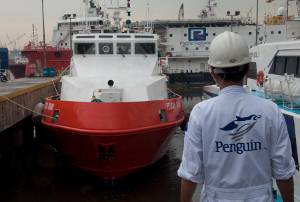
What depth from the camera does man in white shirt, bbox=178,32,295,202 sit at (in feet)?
8.38

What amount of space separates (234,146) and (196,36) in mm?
43641

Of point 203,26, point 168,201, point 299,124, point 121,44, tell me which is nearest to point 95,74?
point 121,44

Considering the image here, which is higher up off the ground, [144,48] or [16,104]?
[144,48]

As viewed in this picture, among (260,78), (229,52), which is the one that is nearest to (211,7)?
(260,78)

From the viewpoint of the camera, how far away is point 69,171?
41.3 ft

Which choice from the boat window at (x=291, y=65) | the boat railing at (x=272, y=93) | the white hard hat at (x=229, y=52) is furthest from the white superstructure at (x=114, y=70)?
the white hard hat at (x=229, y=52)

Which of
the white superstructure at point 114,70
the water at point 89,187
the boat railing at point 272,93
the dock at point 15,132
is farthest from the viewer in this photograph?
the white superstructure at point 114,70

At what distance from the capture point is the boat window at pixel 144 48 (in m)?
13.6

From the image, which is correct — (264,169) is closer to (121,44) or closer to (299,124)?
(299,124)

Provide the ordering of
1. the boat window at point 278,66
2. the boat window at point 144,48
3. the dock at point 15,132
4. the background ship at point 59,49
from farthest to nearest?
1. the background ship at point 59,49
2. the boat window at point 144,48
3. the dock at point 15,132
4. the boat window at point 278,66

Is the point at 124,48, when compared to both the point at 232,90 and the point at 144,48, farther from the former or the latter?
the point at 232,90

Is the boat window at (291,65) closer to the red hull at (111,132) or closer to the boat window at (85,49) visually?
the red hull at (111,132)

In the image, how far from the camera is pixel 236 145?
2.55m

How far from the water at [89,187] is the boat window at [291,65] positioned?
402 cm
